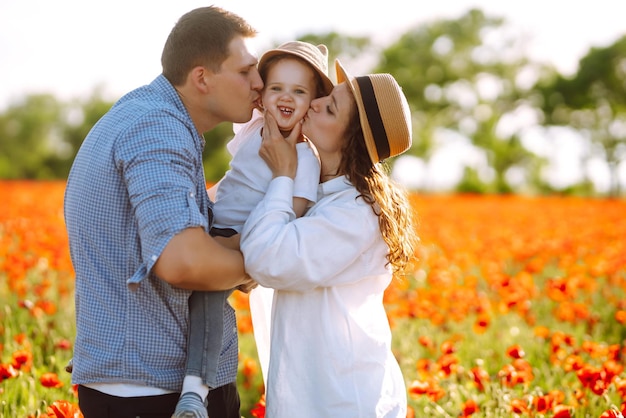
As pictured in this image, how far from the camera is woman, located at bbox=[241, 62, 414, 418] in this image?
2.69m

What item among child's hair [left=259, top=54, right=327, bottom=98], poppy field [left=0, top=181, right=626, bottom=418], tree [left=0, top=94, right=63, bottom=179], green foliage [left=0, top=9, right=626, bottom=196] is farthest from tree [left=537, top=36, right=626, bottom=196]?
tree [left=0, top=94, right=63, bottom=179]

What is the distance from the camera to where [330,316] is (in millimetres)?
2848

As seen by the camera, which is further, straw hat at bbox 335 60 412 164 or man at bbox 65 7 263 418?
straw hat at bbox 335 60 412 164

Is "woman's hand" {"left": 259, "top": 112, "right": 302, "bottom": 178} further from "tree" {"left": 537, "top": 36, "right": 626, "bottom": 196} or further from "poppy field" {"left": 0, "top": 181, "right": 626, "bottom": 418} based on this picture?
"tree" {"left": 537, "top": 36, "right": 626, "bottom": 196}

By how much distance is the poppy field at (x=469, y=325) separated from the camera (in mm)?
3918

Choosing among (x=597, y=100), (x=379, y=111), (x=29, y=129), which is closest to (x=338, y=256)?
(x=379, y=111)

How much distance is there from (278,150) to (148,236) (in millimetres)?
718

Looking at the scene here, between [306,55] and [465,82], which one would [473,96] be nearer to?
[465,82]

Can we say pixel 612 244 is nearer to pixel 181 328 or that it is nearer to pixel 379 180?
pixel 379 180

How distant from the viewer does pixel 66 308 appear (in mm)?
6180

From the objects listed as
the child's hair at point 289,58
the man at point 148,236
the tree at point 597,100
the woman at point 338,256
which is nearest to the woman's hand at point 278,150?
the woman at point 338,256

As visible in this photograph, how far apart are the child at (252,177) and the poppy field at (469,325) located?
712mm

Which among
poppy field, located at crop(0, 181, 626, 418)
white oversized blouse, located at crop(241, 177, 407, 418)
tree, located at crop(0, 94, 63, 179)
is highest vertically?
white oversized blouse, located at crop(241, 177, 407, 418)

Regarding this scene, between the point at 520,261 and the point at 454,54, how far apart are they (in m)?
37.9
